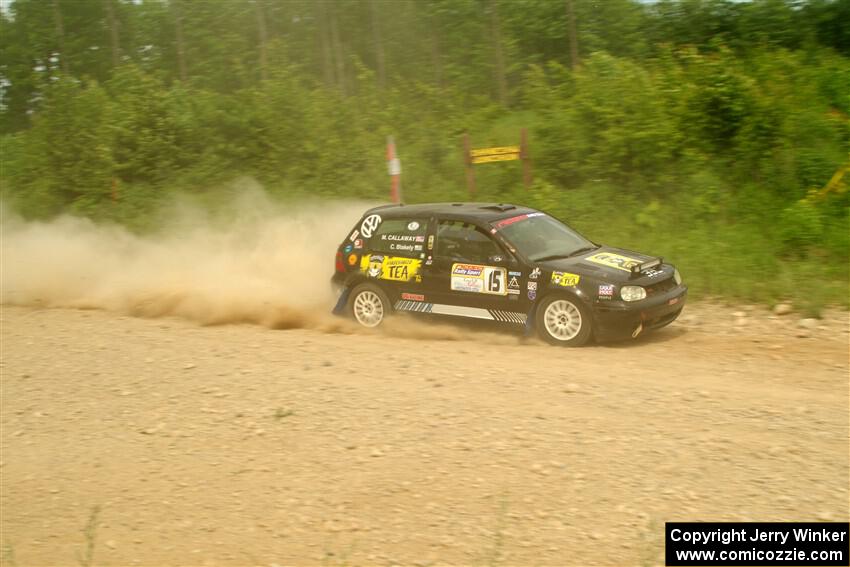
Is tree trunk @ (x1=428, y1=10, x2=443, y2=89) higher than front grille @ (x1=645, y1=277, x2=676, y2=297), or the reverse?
tree trunk @ (x1=428, y1=10, x2=443, y2=89)

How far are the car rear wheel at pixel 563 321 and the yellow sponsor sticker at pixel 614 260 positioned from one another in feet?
2.25

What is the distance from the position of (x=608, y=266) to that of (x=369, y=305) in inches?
125

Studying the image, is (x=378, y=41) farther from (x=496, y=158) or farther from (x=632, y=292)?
(x=632, y=292)

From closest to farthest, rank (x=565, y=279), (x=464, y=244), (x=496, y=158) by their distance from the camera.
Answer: (x=565, y=279), (x=464, y=244), (x=496, y=158)

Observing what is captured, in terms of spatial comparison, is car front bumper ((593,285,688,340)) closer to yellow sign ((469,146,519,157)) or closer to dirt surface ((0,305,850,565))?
dirt surface ((0,305,850,565))

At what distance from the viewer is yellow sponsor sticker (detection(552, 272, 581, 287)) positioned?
894 centimetres

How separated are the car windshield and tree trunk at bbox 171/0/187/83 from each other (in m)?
27.3

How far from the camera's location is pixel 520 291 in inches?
364

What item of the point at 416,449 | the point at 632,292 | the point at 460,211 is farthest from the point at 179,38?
the point at 416,449

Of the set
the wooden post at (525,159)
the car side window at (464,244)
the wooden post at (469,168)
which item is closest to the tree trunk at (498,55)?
the wooden post at (469,168)

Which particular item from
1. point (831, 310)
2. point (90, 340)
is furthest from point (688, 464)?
point (90, 340)

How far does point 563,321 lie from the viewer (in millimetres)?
9055

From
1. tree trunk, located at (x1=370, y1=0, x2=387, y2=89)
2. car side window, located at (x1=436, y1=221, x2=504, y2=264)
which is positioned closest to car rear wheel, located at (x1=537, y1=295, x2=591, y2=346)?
car side window, located at (x1=436, y1=221, x2=504, y2=264)

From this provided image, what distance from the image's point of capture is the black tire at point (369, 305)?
33.9ft
